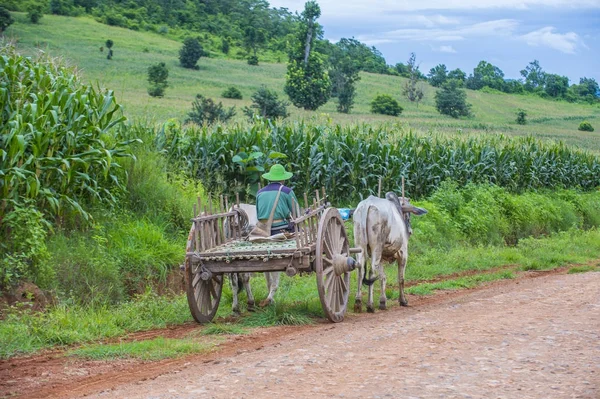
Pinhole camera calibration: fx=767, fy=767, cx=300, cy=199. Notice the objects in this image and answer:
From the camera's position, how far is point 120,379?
24.3 ft

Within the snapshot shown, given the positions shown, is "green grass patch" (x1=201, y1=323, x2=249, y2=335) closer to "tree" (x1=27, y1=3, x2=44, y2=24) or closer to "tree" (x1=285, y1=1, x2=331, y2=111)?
"tree" (x1=285, y1=1, x2=331, y2=111)

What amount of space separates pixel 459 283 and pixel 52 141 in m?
8.05

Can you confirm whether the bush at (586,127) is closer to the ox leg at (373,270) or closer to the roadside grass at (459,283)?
the roadside grass at (459,283)

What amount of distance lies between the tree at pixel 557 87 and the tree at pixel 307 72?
176 ft

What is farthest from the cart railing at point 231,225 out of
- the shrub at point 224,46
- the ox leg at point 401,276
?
the shrub at point 224,46

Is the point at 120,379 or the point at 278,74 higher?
the point at 278,74

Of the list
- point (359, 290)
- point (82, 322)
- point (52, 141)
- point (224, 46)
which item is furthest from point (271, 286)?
point (224, 46)

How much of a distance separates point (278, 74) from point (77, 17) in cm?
2271

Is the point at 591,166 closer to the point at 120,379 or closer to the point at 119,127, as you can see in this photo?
the point at 119,127

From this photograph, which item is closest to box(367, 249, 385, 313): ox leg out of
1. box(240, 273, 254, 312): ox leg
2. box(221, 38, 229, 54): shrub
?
box(240, 273, 254, 312): ox leg

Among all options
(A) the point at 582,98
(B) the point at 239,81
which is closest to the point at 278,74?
(B) the point at 239,81

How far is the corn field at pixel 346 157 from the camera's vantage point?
18156 mm

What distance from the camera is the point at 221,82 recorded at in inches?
2849

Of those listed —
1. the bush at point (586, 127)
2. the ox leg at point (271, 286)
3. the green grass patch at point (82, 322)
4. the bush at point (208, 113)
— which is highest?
the bush at point (586, 127)
